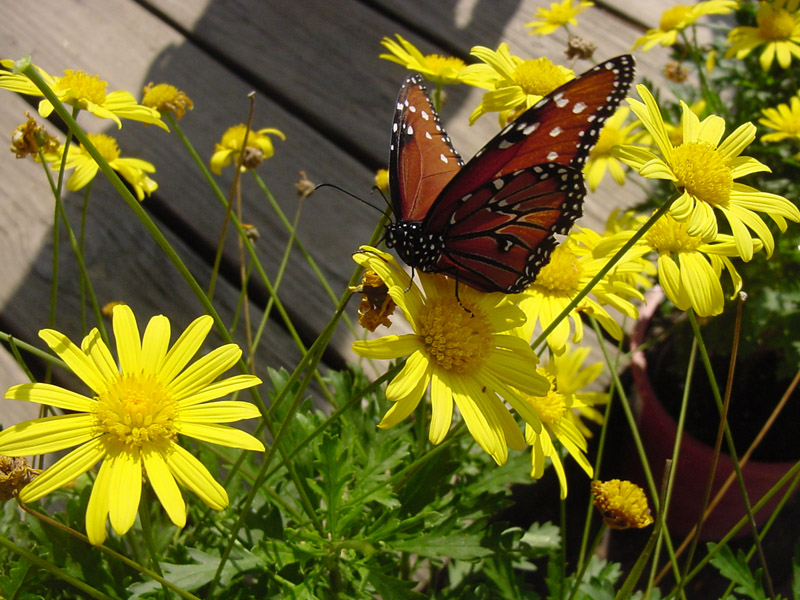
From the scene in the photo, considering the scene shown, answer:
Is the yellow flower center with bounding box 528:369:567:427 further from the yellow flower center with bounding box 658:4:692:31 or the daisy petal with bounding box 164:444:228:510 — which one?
the yellow flower center with bounding box 658:4:692:31

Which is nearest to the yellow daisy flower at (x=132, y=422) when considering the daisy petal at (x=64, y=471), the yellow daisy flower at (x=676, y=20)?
→ the daisy petal at (x=64, y=471)

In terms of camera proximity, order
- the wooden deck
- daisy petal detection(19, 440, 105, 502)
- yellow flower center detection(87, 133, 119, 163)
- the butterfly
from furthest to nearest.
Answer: the wooden deck
yellow flower center detection(87, 133, 119, 163)
the butterfly
daisy petal detection(19, 440, 105, 502)

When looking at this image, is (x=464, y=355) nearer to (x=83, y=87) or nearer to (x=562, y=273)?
(x=562, y=273)

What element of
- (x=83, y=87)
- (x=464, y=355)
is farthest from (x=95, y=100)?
(x=464, y=355)

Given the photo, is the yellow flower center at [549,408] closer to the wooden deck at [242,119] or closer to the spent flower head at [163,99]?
the wooden deck at [242,119]

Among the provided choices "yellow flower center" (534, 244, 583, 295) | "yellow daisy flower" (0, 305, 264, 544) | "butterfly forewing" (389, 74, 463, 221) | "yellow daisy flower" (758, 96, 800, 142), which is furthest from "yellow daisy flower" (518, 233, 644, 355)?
"yellow daisy flower" (758, 96, 800, 142)

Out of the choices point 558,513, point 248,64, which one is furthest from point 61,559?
point 248,64
